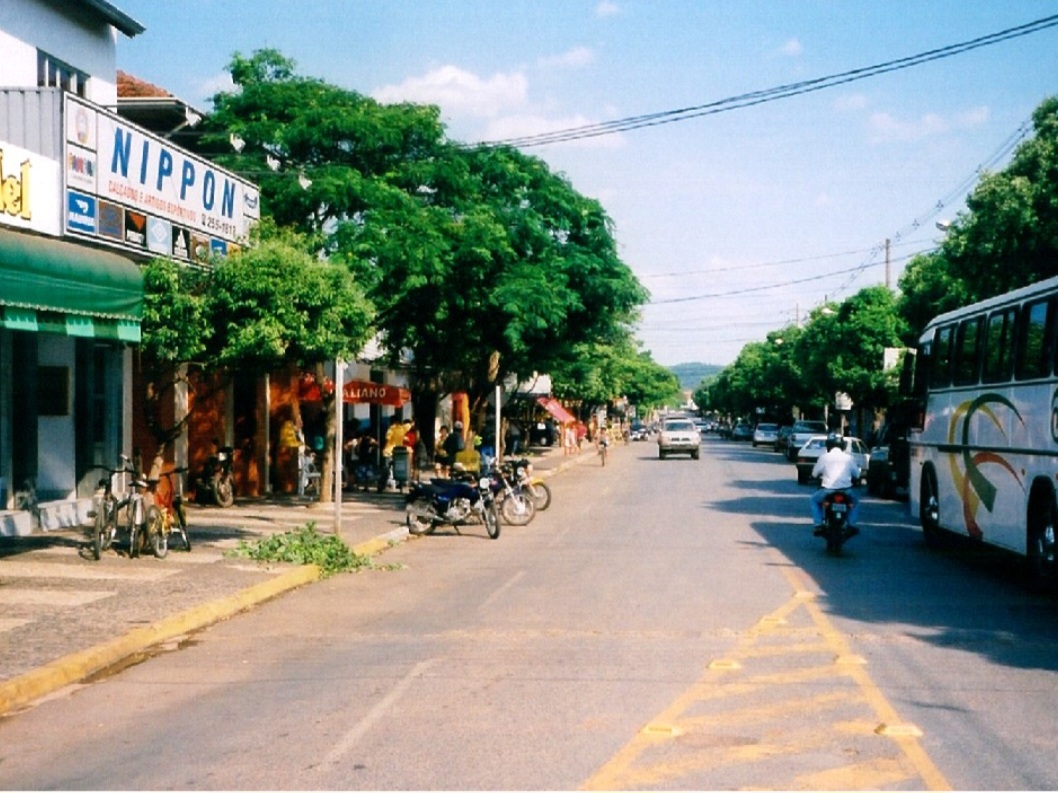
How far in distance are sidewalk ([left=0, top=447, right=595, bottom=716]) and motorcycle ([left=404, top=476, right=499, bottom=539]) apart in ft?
1.36

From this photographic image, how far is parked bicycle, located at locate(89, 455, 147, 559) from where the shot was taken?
1636cm

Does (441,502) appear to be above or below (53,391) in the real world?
below

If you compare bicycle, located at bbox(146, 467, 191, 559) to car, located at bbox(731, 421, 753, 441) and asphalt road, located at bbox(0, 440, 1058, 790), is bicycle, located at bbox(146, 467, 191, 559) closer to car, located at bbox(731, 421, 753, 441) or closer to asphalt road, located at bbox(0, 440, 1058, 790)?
asphalt road, located at bbox(0, 440, 1058, 790)

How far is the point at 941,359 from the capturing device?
19.2 metres

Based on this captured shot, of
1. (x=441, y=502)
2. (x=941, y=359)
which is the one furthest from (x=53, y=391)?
(x=941, y=359)

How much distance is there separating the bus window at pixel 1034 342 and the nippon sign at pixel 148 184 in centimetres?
1074

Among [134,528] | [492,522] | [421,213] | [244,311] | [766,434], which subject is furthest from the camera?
[766,434]

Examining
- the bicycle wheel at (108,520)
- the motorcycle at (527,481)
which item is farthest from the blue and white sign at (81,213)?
the motorcycle at (527,481)

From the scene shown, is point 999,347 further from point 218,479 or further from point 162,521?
point 218,479

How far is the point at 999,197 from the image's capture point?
23562mm

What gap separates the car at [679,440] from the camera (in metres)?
57.4

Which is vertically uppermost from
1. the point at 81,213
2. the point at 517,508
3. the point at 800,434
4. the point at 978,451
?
the point at 81,213

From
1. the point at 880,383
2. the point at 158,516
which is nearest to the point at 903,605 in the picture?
the point at 158,516

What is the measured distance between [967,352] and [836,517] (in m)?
3.03
